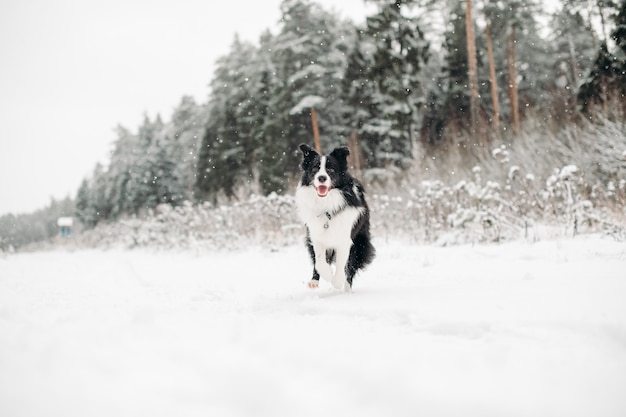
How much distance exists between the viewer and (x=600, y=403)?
5.14 ft

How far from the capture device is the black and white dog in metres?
4.44

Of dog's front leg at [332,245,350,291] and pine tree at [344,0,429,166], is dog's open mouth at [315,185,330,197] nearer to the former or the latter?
dog's front leg at [332,245,350,291]

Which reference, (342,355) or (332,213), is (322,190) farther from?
(342,355)

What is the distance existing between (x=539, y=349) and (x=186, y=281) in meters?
5.44

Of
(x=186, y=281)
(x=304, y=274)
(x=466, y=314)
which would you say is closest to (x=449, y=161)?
(x=304, y=274)

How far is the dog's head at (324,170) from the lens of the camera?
4.45m

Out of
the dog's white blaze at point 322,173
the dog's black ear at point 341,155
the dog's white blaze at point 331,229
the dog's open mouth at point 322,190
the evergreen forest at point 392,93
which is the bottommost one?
the dog's white blaze at point 331,229

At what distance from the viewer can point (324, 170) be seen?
Answer: 14.8 ft

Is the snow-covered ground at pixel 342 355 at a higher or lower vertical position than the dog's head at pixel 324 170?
lower

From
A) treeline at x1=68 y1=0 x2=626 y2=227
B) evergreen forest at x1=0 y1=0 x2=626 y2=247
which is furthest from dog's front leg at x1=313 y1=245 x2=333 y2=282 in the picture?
treeline at x1=68 y1=0 x2=626 y2=227

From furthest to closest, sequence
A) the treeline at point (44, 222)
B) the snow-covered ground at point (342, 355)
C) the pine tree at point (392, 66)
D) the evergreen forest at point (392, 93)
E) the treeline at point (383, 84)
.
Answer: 1. the treeline at point (44, 222)
2. the pine tree at point (392, 66)
3. the treeline at point (383, 84)
4. the evergreen forest at point (392, 93)
5. the snow-covered ground at point (342, 355)

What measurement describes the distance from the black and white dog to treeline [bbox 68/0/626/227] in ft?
31.7

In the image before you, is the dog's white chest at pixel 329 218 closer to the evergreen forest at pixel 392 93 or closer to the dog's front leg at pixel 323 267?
the dog's front leg at pixel 323 267

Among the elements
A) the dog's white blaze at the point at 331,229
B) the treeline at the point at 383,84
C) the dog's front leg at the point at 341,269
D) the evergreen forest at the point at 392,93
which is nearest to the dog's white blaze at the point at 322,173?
the dog's white blaze at the point at 331,229
